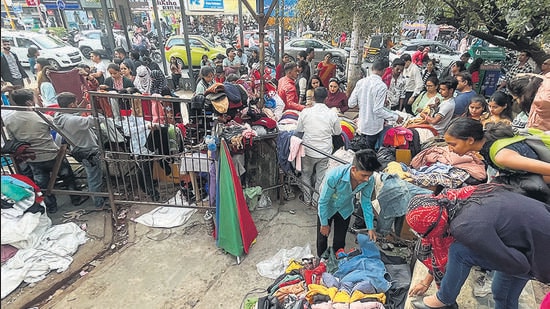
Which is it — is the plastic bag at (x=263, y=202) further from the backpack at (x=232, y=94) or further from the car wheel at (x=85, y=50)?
the car wheel at (x=85, y=50)

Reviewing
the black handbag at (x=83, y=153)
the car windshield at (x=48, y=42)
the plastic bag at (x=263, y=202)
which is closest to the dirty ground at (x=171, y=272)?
the plastic bag at (x=263, y=202)

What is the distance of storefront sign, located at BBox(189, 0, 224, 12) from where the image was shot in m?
13.9

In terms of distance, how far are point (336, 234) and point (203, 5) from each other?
13045 mm

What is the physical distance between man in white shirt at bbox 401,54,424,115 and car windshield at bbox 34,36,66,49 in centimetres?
1606

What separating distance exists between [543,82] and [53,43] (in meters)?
18.9

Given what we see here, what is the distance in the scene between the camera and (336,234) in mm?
3895

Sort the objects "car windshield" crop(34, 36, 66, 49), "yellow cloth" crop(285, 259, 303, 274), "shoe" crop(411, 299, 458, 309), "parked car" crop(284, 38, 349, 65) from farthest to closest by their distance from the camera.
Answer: "parked car" crop(284, 38, 349, 65) < "car windshield" crop(34, 36, 66, 49) < "yellow cloth" crop(285, 259, 303, 274) < "shoe" crop(411, 299, 458, 309)

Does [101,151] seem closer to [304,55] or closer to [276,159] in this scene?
[276,159]

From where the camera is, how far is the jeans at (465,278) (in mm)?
2291

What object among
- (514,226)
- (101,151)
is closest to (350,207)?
(514,226)

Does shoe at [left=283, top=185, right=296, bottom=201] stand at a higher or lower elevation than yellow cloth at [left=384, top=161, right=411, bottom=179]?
lower

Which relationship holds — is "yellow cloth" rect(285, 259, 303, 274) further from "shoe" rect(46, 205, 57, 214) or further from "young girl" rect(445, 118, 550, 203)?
"shoe" rect(46, 205, 57, 214)

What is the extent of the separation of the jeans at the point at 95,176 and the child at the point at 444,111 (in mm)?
5198

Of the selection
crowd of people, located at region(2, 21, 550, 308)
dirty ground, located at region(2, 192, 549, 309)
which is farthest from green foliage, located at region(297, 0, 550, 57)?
dirty ground, located at region(2, 192, 549, 309)
